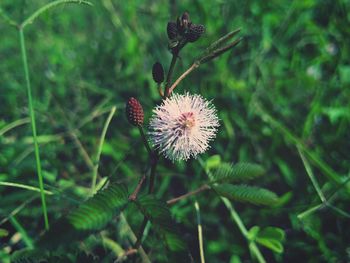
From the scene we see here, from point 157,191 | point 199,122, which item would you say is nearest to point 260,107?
point 157,191

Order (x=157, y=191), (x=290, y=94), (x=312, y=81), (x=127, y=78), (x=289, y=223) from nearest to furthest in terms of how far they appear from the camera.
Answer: (x=289, y=223) → (x=157, y=191) → (x=312, y=81) → (x=290, y=94) → (x=127, y=78)

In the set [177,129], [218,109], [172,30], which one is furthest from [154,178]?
[218,109]

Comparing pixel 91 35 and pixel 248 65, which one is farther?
pixel 91 35

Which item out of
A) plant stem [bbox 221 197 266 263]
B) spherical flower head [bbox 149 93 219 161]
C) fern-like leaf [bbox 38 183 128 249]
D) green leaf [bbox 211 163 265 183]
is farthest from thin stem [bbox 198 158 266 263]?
fern-like leaf [bbox 38 183 128 249]

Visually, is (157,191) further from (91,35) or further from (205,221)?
(91,35)

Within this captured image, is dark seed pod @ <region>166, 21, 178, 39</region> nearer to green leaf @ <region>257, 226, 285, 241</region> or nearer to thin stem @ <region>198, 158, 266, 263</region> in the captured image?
thin stem @ <region>198, 158, 266, 263</region>

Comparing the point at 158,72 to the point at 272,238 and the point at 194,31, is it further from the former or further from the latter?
the point at 272,238
